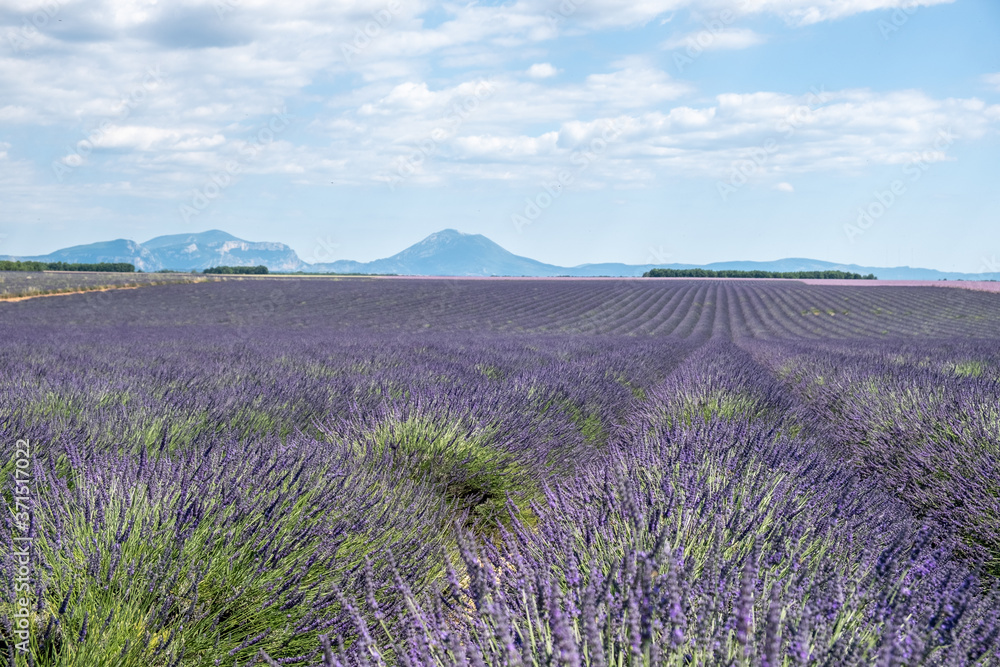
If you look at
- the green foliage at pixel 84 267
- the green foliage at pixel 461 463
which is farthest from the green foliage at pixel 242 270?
the green foliage at pixel 461 463

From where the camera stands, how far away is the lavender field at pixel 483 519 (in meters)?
1.41

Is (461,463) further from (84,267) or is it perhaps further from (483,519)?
(84,267)

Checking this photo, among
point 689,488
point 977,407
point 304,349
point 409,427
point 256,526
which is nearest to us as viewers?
point 256,526

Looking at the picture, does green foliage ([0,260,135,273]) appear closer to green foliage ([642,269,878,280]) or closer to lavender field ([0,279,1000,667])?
green foliage ([642,269,878,280])

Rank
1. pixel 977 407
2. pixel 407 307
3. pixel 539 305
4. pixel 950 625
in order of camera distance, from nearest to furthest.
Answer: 1. pixel 950 625
2. pixel 977 407
3. pixel 407 307
4. pixel 539 305

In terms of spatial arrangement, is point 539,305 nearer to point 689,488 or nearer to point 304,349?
point 304,349

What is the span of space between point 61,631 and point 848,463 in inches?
160

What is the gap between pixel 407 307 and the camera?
2670cm

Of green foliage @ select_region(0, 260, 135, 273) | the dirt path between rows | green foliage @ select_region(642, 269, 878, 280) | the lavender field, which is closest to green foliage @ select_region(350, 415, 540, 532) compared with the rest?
the lavender field

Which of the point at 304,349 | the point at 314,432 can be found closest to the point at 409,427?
the point at 314,432

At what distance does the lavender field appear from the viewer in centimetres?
141

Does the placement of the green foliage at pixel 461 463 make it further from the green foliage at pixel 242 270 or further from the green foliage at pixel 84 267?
the green foliage at pixel 242 270

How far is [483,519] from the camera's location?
3590 millimetres

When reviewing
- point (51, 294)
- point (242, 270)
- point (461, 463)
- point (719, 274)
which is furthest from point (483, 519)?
point (242, 270)
